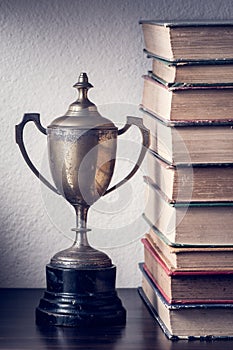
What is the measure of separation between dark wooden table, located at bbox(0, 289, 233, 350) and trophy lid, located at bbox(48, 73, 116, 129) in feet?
0.77

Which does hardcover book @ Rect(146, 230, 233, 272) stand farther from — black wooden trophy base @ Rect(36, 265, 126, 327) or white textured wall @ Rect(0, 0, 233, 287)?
white textured wall @ Rect(0, 0, 233, 287)

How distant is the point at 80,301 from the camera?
1.12m

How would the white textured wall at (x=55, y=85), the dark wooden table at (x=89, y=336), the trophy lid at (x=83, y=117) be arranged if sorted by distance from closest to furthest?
the dark wooden table at (x=89, y=336) < the trophy lid at (x=83, y=117) < the white textured wall at (x=55, y=85)

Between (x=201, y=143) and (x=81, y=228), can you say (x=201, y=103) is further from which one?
(x=81, y=228)

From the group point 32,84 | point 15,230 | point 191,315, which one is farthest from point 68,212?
point 191,315

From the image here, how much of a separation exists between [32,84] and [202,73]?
34 centimetres

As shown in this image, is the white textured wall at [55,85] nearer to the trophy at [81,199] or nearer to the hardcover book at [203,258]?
the trophy at [81,199]

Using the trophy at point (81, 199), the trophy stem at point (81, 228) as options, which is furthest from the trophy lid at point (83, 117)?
the trophy stem at point (81, 228)

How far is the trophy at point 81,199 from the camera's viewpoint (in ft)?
3.66

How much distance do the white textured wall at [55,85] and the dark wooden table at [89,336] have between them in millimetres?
151

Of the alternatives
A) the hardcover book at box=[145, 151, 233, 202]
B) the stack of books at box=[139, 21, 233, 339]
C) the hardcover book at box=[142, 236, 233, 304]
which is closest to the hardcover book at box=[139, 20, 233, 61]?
the stack of books at box=[139, 21, 233, 339]

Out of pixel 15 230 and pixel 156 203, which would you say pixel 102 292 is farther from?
pixel 15 230

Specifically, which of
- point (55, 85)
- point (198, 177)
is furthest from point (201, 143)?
point (55, 85)

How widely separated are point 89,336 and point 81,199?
0.18 metres
